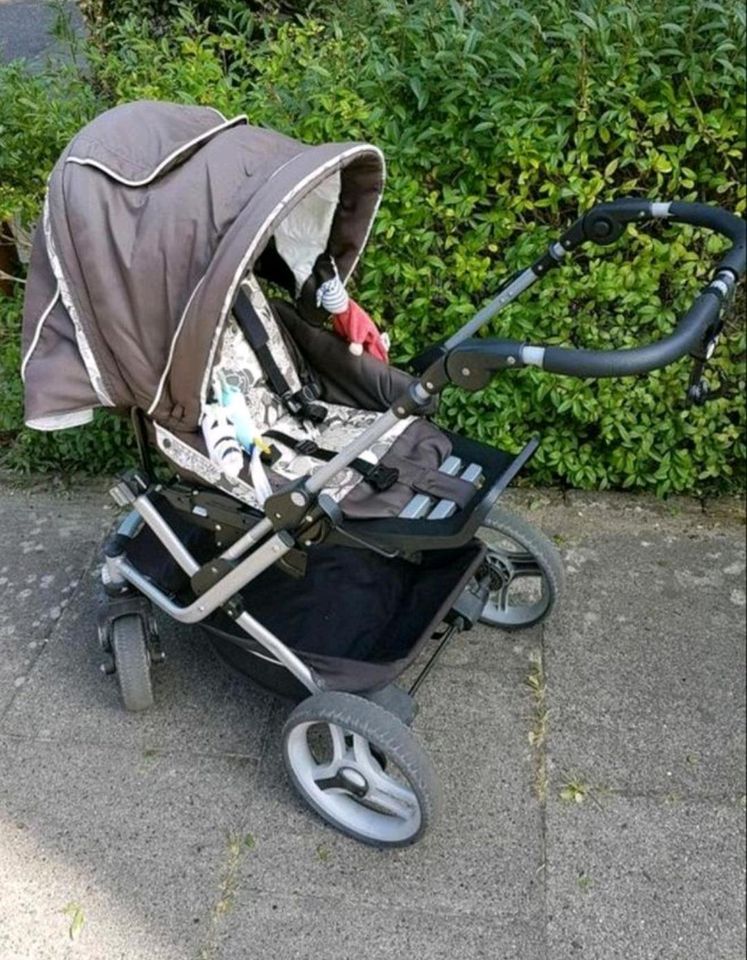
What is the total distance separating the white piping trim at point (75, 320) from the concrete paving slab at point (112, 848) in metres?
1.14

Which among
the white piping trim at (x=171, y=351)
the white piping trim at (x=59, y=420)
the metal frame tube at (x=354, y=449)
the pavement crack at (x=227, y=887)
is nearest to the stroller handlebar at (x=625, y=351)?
the metal frame tube at (x=354, y=449)

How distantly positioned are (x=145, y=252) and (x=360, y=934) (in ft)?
5.67

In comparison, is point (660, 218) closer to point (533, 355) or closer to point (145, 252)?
point (533, 355)

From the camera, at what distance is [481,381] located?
1.83 metres

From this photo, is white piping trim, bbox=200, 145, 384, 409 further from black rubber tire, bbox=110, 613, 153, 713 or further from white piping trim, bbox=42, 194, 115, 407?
black rubber tire, bbox=110, 613, 153, 713

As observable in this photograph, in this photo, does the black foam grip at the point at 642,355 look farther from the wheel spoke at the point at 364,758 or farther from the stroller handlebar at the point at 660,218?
the wheel spoke at the point at 364,758

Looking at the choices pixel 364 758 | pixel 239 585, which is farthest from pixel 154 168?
pixel 364 758

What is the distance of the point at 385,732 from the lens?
2215mm

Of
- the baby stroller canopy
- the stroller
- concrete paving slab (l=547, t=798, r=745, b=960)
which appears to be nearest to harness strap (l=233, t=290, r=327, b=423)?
the stroller

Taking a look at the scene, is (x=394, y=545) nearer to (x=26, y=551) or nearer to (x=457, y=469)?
(x=457, y=469)

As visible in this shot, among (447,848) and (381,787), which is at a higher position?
(381,787)

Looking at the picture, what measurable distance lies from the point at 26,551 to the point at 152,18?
7.61 ft

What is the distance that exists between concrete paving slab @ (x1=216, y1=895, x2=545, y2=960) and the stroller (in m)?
0.20

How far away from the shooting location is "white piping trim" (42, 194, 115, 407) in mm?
2180
